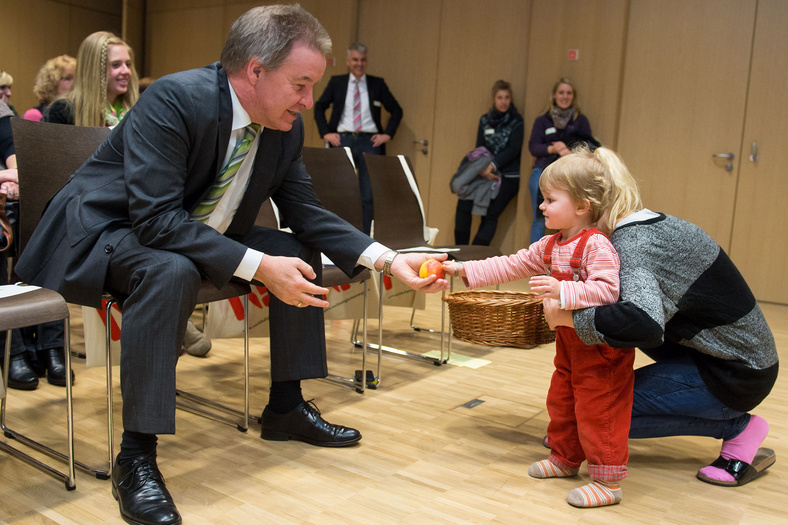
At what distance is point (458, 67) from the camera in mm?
6504

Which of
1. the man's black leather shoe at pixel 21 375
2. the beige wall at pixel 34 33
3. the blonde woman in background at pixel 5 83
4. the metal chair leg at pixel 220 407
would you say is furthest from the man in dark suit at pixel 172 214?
the beige wall at pixel 34 33

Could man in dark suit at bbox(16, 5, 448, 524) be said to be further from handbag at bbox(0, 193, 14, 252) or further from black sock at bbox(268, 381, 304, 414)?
handbag at bbox(0, 193, 14, 252)

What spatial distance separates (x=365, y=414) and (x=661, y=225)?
1.18m

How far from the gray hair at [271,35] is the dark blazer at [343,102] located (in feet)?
15.2

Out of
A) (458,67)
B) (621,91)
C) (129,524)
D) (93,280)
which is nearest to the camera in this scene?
(129,524)

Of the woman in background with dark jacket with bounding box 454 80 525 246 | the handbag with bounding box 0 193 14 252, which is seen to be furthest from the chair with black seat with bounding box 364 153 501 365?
the woman in background with dark jacket with bounding box 454 80 525 246

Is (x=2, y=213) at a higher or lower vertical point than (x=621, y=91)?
lower

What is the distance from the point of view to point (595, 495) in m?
1.77

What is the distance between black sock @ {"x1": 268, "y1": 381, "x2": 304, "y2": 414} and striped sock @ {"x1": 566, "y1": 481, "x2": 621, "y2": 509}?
0.85 metres

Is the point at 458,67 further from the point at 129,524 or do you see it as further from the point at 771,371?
the point at 129,524

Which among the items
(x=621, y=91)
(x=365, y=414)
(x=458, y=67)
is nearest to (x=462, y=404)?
(x=365, y=414)

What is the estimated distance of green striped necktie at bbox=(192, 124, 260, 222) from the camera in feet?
6.26

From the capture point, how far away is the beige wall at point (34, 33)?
779 centimetres

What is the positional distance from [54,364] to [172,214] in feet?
4.29
